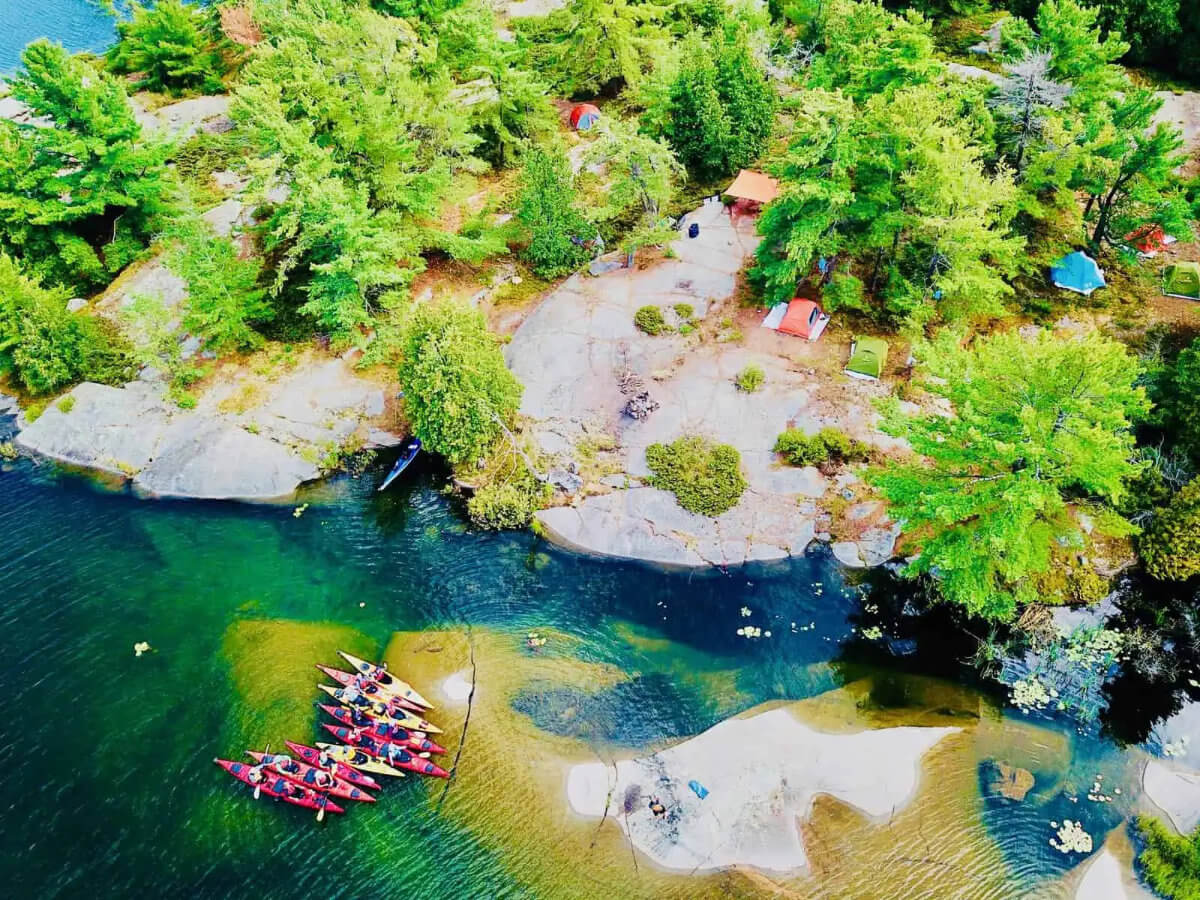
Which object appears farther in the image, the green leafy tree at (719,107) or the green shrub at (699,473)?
the green leafy tree at (719,107)

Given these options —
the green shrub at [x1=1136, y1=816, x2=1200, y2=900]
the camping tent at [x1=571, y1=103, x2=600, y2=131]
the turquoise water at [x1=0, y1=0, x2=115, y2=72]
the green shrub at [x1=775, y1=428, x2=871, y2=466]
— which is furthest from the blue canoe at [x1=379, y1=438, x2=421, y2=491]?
the turquoise water at [x1=0, y1=0, x2=115, y2=72]

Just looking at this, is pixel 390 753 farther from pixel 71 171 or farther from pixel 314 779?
pixel 71 171

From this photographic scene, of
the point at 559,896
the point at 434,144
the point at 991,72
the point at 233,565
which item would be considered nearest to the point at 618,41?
the point at 434,144

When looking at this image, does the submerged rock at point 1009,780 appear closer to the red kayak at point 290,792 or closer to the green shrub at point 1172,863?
the green shrub at point 1172,863

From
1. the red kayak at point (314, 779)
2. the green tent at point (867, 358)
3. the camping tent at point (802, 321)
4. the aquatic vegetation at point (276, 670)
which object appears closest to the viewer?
the red kayak at point (314, 779)

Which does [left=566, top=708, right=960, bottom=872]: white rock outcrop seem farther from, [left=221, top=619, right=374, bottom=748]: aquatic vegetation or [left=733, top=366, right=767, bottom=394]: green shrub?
[left=733, top=366, right=767, bottom=394]: green shrub

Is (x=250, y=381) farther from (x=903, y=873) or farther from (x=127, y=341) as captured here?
(x=903, y=873)

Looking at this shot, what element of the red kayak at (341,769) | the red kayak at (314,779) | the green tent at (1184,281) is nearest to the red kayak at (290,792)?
the red kayak at (314,779)
